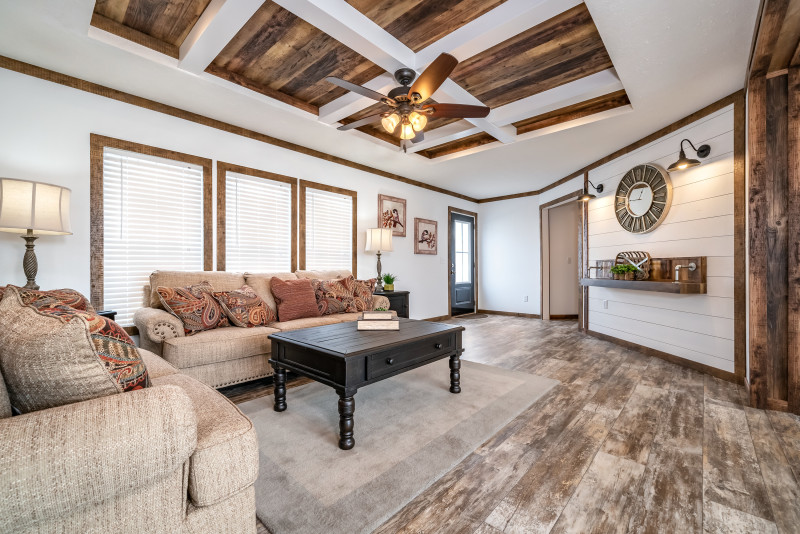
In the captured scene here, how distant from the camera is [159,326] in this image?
→ 2568 millimetres

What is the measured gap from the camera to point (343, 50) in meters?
2.64

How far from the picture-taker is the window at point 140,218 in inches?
117

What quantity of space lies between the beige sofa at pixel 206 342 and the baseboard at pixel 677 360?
3673 mm

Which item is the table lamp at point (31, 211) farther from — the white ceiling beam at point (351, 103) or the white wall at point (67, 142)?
the white ceiling beam at point (351, 103)

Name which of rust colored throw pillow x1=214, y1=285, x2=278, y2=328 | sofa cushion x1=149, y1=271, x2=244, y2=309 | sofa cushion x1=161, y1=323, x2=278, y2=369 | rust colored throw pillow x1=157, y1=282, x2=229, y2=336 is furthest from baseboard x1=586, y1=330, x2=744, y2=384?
sofa cushion x1=149, y1=271, x2=244, y2=309

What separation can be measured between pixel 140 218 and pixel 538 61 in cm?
375

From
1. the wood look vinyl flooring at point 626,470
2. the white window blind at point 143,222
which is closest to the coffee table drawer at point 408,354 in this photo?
the wood look vinyl flooring at point 626,470

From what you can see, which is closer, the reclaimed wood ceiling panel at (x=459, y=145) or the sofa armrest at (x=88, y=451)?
the sofa armrest at (x=88, y=451)

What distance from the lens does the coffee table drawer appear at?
2.10 metres

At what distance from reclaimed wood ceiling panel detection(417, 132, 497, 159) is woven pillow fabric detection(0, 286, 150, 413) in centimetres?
428

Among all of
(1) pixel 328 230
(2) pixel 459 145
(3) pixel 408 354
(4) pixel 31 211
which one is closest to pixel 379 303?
(1) pixel 328 230

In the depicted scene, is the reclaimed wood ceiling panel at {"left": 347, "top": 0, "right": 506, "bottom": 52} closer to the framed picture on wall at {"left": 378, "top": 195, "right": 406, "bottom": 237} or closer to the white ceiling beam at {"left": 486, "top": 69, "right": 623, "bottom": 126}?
the white ceiling beam at {"left": 486, "top": 69, "right": 623, "bottom": 126}

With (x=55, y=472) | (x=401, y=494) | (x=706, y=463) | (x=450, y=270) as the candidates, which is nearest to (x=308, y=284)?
(x=401, y=494)

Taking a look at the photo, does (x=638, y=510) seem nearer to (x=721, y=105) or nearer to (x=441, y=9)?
(x=441, y=9)
